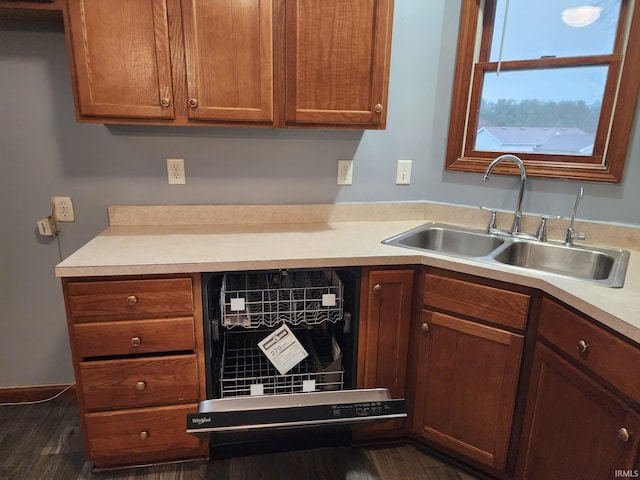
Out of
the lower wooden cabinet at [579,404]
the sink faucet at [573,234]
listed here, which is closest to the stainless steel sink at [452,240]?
the sink faucet at [573,234]

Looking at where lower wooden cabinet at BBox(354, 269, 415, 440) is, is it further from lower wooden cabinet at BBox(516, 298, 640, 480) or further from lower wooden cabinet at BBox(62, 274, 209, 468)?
lower wooden cabinet at BBox(62, 274, 209, 468)

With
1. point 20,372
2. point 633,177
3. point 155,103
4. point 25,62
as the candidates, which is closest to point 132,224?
point 155,103

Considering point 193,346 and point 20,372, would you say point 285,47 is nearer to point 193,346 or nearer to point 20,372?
point 193,346

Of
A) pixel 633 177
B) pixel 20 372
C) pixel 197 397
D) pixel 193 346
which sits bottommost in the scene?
pixel 20 372

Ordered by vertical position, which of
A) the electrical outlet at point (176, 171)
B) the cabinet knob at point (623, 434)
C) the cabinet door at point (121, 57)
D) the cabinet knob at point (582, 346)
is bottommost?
the cabinet knob at point (623, 434)

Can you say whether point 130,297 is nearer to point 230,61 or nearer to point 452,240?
point 230,61

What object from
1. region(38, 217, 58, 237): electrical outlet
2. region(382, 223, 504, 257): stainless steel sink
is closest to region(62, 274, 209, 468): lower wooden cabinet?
region(38, 217, 58, 237): electrical outlet

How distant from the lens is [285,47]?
1522 millimetres

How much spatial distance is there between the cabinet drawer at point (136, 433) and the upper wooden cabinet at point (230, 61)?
3.65 feet

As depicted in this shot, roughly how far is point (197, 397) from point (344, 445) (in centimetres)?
70

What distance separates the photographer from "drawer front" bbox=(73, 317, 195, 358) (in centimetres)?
140

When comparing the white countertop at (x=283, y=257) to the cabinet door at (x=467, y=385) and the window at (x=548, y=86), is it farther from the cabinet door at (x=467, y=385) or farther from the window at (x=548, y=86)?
the window at (x=548, y=86)

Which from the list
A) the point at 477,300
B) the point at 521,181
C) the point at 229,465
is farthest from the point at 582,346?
the point at 229,465

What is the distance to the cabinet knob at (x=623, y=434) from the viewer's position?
41.6 inches
